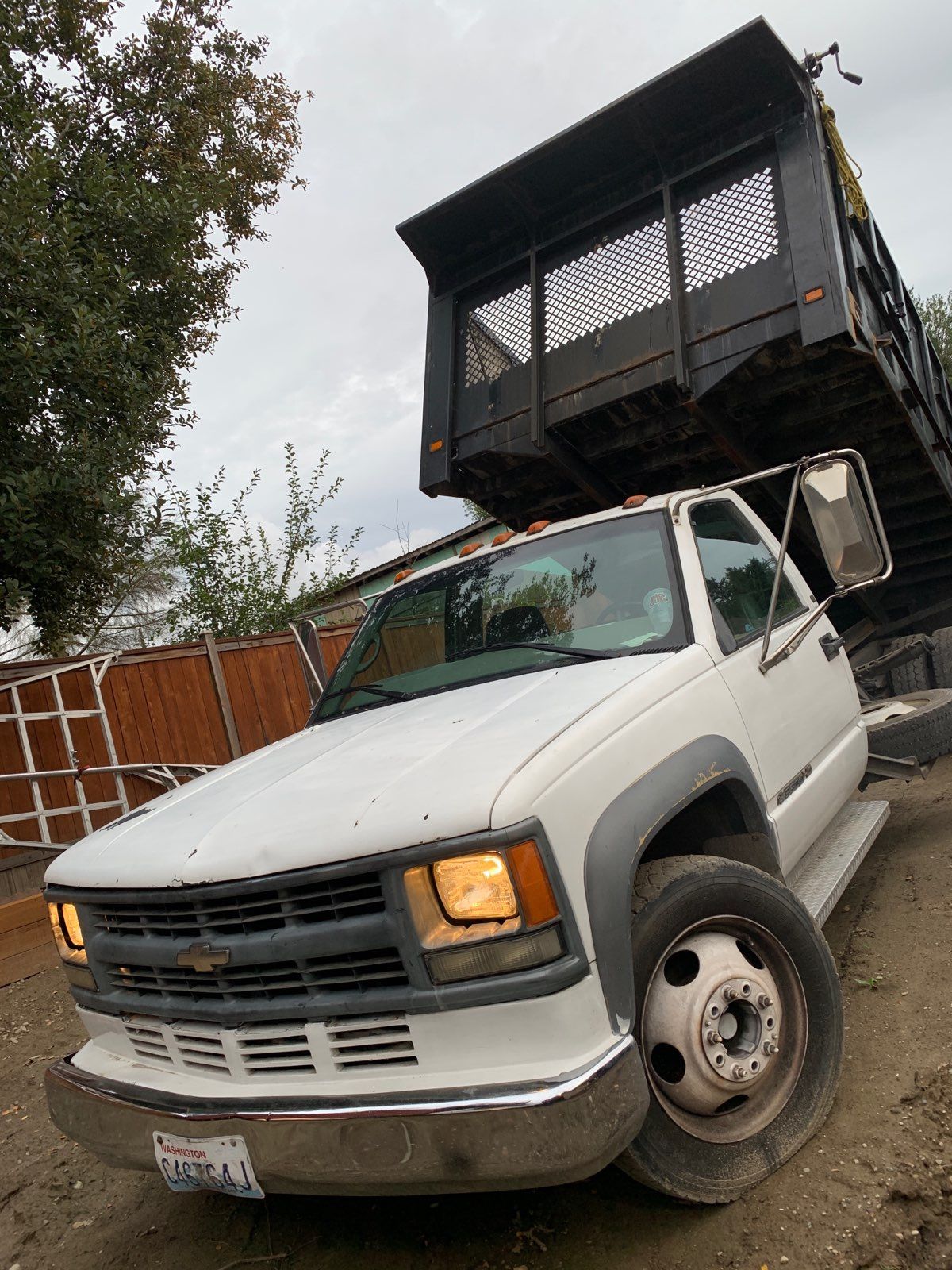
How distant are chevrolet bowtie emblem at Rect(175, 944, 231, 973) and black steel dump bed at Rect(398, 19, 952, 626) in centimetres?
332

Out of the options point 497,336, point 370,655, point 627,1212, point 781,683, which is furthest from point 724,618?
point 497,336

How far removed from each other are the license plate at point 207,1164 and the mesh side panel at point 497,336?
13.3ft

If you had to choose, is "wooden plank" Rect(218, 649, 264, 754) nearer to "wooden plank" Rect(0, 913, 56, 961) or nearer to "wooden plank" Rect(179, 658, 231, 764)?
"wooden plank" Rect(179, 658, 231, 764)

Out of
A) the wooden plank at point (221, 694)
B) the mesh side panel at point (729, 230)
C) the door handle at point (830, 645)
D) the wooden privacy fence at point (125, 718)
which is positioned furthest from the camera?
the wooden plank at point (221, 694)

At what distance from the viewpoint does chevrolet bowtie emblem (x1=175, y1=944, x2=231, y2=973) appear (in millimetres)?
2057

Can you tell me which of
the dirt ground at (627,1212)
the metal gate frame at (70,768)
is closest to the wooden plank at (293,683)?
the metal gate frame at (70,768)

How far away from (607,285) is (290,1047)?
13.3ft

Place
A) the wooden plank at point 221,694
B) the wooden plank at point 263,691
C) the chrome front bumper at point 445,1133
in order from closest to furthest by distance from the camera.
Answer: the chrome front bumper at point 445,1133, the wooden plank at point 221,694, the wooden plank at point 263,691

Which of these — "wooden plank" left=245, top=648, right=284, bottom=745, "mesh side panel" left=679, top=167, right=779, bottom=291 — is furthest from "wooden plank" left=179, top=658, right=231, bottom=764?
"mesh side panel" left=679, top=167, right=779, bottom=291

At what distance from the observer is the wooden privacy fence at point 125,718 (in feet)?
21.8

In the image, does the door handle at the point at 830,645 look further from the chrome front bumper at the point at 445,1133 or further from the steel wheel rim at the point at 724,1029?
the chrome front bumper at the point at 445,1133

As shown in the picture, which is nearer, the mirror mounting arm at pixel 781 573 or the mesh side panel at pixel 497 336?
the mirror mounting arm at pixel 781 573

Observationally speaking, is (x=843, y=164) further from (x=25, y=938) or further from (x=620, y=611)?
(x=25, y=938)

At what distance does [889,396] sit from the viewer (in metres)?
4.60
